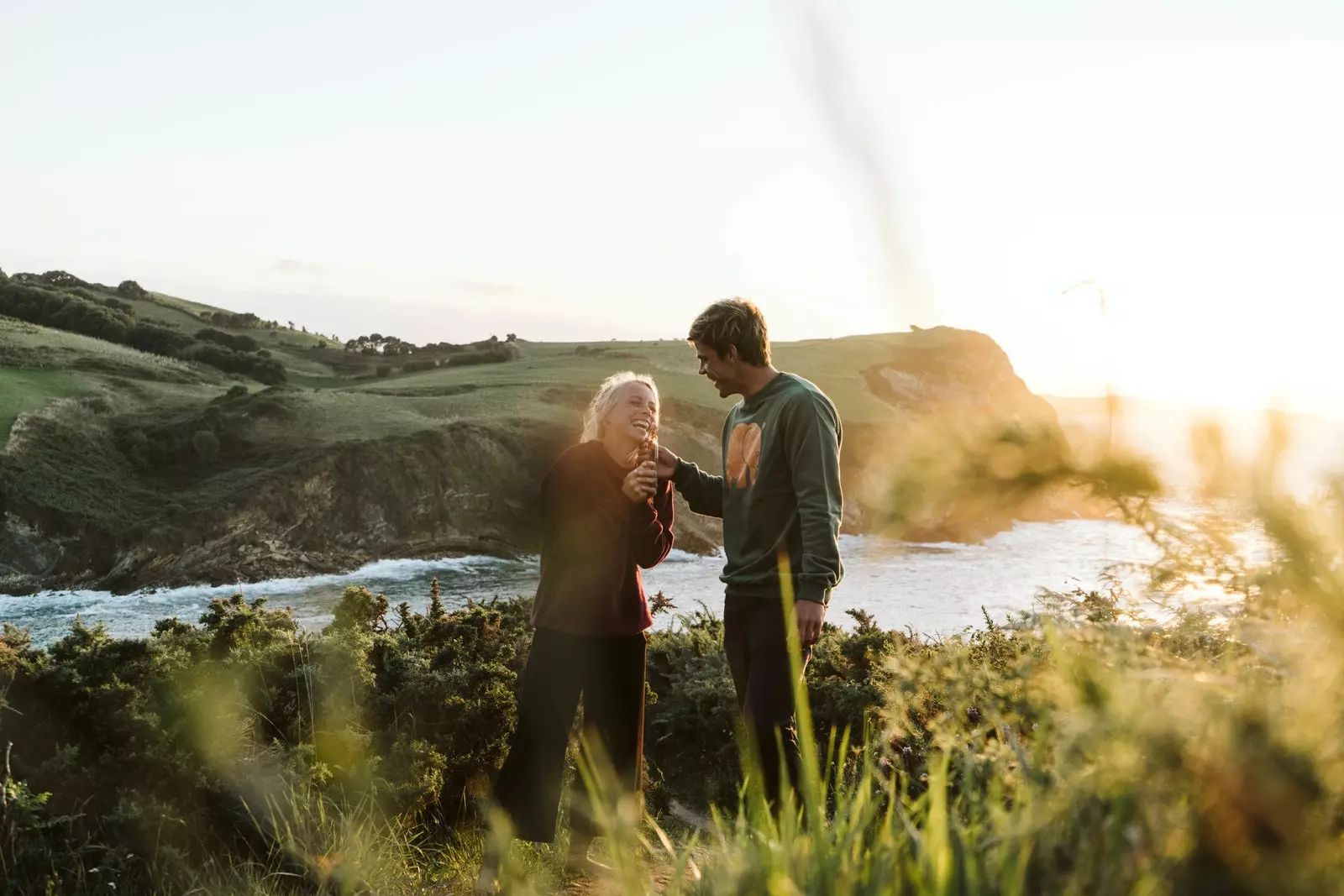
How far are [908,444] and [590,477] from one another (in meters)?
2.69

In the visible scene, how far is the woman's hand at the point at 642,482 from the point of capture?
411 centimetres

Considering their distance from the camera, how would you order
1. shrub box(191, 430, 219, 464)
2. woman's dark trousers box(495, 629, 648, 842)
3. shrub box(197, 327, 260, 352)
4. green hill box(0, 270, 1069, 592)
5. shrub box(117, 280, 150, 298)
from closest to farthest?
woman's dark trousers box(495, 629, 648, 842) → green hill box(0, 270, 1069, 592) → shrub box(191, 430, 219, 464) → shrub box(197, 327, 260, 352) → shrub box(117, 280, 150, 298)

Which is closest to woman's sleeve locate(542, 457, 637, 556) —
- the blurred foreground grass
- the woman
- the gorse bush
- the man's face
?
the woman

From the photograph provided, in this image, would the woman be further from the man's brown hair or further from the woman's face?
the man's brown hair

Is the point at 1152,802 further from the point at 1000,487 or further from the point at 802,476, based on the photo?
the point at 802,476

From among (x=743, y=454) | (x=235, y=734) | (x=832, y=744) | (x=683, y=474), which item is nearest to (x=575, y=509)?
(x=683, y=474)

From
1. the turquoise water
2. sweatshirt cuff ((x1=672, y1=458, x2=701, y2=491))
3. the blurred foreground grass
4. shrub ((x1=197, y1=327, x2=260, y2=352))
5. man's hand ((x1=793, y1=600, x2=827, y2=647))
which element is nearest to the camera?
the blurred foreground grass

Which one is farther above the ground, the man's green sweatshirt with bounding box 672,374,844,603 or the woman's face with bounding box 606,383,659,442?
the woman's face with bounding box 606,383,659,442

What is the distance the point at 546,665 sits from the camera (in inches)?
162

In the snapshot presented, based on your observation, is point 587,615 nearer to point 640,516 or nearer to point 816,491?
point 640,516

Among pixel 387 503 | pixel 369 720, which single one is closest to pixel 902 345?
pixel 387 503

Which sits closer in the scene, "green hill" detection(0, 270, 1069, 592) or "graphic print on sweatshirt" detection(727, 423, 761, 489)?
"graphic print on sweatshirt" detection(727, 423, 761, 489)

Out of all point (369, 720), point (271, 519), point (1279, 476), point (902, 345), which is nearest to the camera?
point (1279, 476)

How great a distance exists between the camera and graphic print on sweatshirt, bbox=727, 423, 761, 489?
13.6 ft
